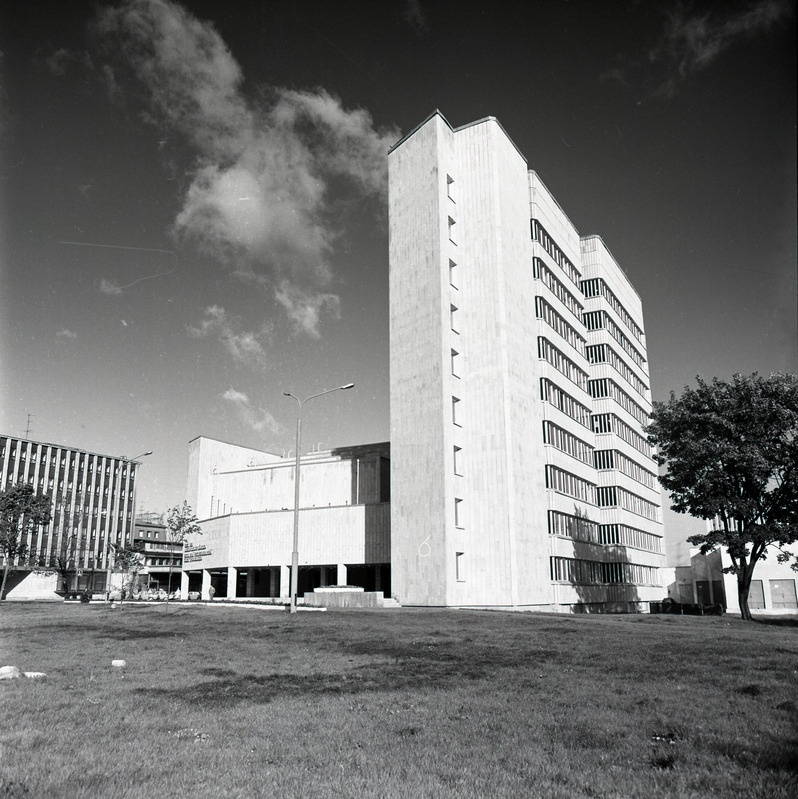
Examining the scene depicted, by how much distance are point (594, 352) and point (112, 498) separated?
89.1 meters

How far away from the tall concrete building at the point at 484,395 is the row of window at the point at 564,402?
9.2 inches

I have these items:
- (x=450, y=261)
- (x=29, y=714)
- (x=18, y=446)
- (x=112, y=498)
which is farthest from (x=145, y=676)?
(x=112, y=498)

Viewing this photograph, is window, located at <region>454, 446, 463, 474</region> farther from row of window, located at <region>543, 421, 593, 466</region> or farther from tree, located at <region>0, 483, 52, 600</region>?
tree, located at <region>0, 483, 52, 600</region>

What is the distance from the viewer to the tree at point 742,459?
126ft

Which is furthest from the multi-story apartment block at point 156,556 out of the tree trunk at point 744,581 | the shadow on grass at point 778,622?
the tree trunk at point 744,581

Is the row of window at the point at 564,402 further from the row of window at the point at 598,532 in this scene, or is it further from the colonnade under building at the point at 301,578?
the colonnade under building at the point at 301,578

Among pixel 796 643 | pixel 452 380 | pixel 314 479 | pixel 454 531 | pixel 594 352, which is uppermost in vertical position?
pixel 594 352

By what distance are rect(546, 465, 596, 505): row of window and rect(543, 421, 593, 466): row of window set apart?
6.14ft

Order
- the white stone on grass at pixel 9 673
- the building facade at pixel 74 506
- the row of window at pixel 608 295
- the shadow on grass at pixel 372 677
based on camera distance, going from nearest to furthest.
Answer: the shadow on grass at pixel 372 677 < the white stone on grass at pixel 9 673 < the row of window at pixel 608 295 < the building facade at pixel 74 506

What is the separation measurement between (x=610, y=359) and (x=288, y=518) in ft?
117

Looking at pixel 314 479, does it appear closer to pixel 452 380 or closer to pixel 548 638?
pixel 452 380

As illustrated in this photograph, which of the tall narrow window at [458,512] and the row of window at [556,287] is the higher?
the row of window at [556,287]

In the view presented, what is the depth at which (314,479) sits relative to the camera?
73.1 metres

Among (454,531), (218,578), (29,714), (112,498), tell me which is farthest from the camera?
(112,498)
